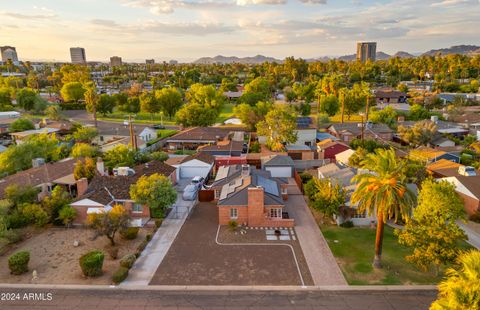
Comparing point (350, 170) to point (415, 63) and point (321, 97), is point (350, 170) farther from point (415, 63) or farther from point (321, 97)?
point (415, 63)

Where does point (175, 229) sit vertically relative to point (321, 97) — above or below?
below

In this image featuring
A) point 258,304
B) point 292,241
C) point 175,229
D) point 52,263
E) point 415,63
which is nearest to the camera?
point 258,304

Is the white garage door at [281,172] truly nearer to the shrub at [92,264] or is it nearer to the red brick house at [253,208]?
the red brick house at [253,208]

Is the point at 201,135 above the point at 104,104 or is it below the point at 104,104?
below

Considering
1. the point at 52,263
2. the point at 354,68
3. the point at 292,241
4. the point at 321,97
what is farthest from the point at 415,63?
the point at 52,263

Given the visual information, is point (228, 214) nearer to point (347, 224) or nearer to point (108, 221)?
point (108, 221)

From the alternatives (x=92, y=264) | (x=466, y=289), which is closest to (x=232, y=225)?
(x=92, y=264)
